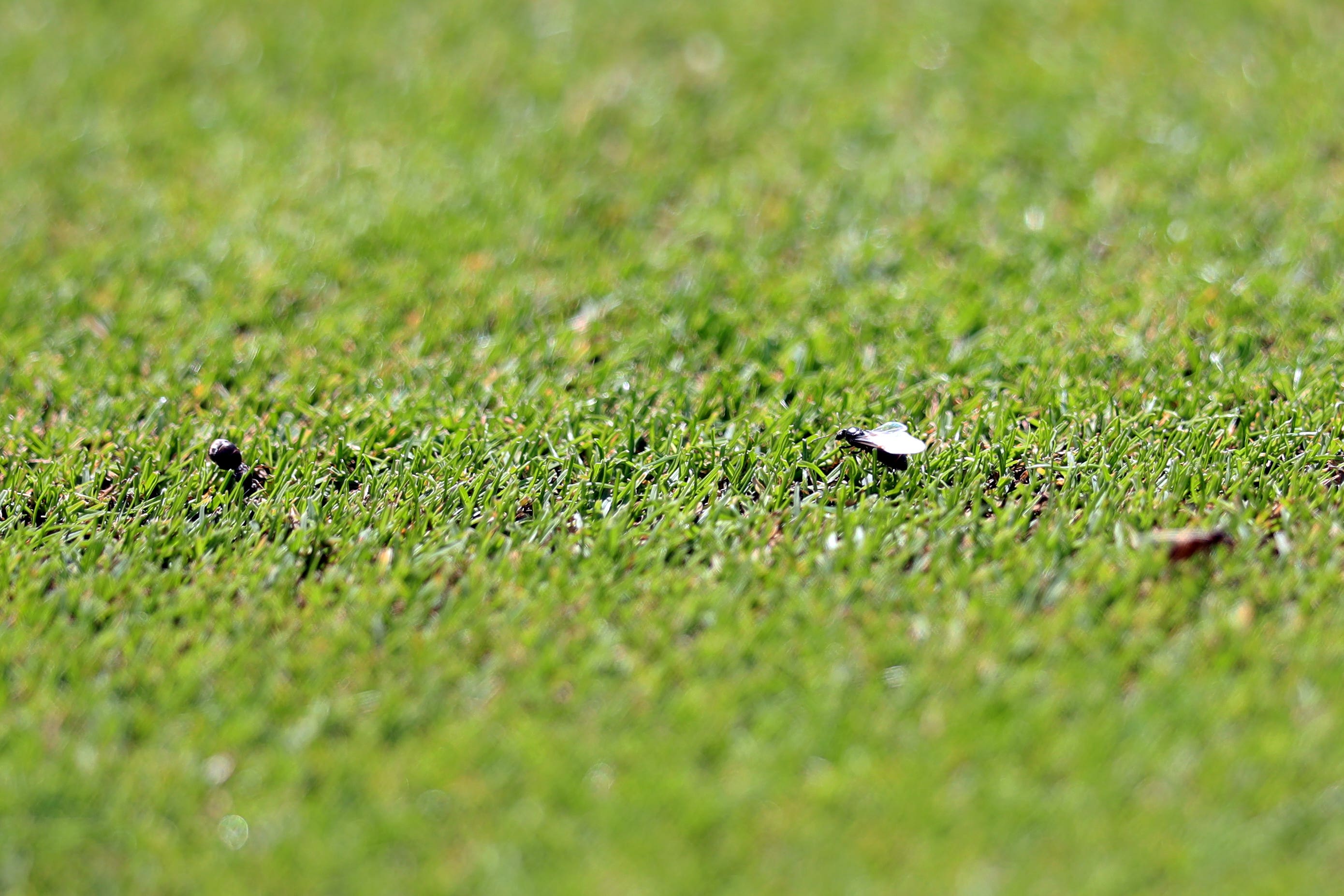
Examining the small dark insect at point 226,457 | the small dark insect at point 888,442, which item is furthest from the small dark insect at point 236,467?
the small dark insect at point 888,442

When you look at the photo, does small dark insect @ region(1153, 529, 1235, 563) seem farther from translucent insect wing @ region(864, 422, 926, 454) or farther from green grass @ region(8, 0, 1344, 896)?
translucent insect wing @ region(864, 422, 926, 454)

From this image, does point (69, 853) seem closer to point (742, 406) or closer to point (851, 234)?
point (742, 406)

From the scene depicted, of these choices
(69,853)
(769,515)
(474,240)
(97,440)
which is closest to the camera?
(69,853)

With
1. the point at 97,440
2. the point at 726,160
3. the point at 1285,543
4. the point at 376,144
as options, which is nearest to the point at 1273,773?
the point at 1285,543

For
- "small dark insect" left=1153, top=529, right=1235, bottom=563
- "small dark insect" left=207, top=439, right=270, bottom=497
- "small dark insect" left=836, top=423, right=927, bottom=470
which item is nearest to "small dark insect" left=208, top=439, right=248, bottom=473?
"small dark insect" left=207, top=439, right=270, bottom=497

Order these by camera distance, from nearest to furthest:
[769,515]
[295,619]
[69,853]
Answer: [69,853]
[295,619]
[769,515]
